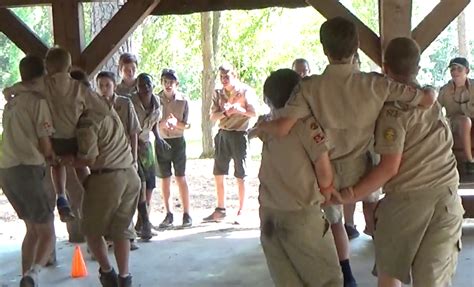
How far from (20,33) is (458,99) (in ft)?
13.6

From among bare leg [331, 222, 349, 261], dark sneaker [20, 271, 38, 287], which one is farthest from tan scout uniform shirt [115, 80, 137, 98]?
bare leg [331, 222, 349, 261]

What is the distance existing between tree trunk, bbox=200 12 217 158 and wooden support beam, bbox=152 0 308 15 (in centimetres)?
896

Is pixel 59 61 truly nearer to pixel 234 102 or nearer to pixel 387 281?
pixel 387 281

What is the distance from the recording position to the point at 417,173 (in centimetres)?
367

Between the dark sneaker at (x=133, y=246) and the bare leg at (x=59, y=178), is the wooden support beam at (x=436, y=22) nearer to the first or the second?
the bare leg at (x=59, y=178)

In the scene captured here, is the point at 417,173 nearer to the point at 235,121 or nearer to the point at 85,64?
the point at 85,64

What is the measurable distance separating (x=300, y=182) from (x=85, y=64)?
341 centimetres

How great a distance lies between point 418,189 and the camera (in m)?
3.67

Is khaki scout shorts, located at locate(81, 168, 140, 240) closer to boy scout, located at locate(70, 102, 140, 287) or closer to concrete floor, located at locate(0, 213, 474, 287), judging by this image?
boy scout, located at locate(70, 102, 140, 287)

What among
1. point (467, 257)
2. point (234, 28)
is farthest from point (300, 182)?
point (234, 28)

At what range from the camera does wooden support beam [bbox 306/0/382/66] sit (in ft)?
19.9

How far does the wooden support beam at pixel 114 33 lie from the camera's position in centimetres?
650

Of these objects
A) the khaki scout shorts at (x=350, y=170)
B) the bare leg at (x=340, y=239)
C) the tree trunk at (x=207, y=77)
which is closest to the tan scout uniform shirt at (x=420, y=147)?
the khaki scout shorts at (x=350, y=170)

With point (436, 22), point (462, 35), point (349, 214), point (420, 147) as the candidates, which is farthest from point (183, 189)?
point (462, 35)
